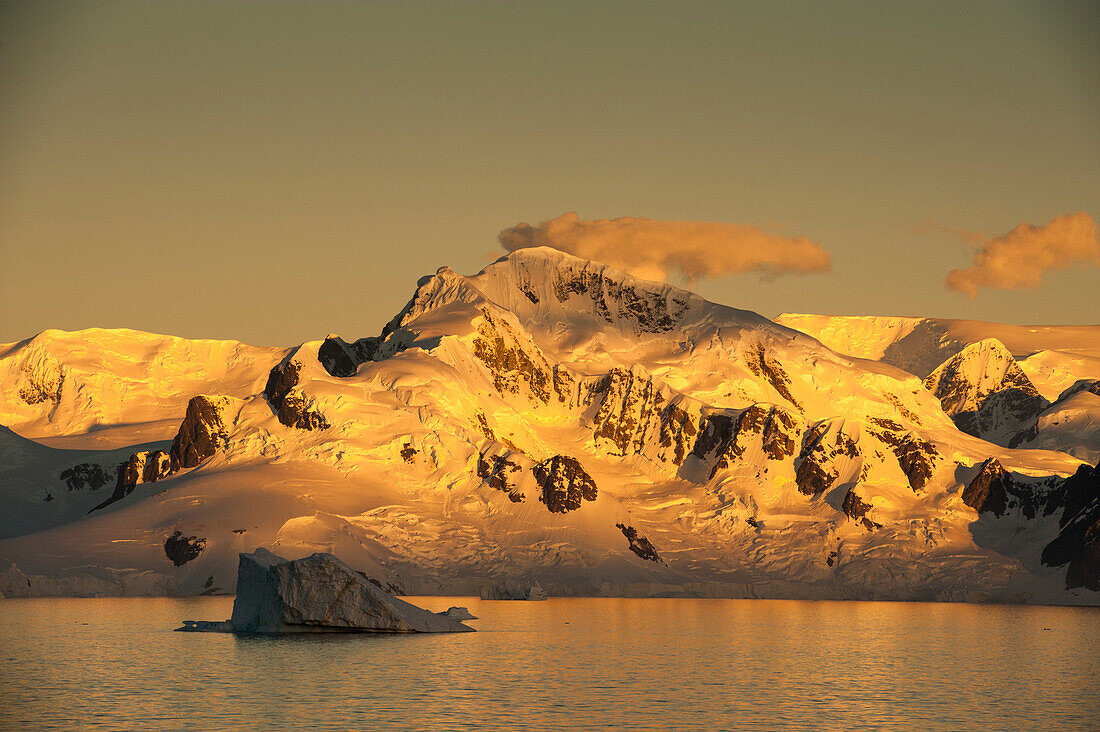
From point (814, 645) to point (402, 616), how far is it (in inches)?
1852

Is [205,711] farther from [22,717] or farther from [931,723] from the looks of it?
[931,723]

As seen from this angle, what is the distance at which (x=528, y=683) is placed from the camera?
131m

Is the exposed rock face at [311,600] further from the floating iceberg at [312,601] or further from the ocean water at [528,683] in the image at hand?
the ocean water at [528,683]

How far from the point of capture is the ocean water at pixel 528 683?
361 ft

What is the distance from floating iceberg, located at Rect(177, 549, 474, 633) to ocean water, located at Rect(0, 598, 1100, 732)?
2.34 m

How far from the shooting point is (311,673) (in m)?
136

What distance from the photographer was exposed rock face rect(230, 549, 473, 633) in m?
171

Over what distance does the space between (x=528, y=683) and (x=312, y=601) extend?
157ft

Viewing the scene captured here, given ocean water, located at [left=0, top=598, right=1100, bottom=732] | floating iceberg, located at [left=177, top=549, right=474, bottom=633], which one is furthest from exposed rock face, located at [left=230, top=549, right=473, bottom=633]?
ocean water, located at [left=0, top=598, right=1100, bottom=732]

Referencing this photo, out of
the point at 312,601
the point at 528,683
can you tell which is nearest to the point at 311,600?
the point at 312,601

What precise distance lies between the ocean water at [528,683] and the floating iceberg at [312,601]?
7.69 ft

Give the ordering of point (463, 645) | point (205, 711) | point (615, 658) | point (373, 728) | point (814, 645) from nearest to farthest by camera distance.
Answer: point (373, 728), point (205, 711), point (615, 658), point (463, 645), point (814, 645)

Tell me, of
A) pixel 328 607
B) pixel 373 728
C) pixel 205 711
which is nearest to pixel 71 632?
pixel 328 607

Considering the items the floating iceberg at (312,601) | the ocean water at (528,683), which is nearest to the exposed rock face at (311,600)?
the floating iceberg at (312,601)
